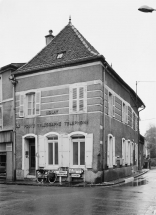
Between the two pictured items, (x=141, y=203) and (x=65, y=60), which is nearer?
(x=141, y=203)

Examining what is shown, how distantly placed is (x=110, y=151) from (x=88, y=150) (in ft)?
9.03

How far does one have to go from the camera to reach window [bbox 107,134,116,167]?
19891 mm

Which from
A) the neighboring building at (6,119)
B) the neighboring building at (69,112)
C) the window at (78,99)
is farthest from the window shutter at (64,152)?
the neighboring building at (6,119)

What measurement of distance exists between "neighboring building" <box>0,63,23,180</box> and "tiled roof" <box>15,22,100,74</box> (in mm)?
1462

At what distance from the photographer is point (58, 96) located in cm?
1978

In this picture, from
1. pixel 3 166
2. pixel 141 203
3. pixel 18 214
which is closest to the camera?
pixel 18 214

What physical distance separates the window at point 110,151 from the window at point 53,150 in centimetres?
324

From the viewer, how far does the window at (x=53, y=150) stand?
A: 64.5ft

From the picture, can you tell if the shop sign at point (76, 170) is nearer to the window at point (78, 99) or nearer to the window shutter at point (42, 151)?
the window shutter at point (42, 151)

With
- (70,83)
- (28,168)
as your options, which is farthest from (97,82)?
(28,168)

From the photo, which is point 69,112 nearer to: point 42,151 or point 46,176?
point 42,151

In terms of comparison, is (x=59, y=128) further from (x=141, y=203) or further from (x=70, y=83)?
(x=141, y=203)

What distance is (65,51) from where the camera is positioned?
68.8 feet

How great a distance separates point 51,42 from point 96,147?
9.00m
